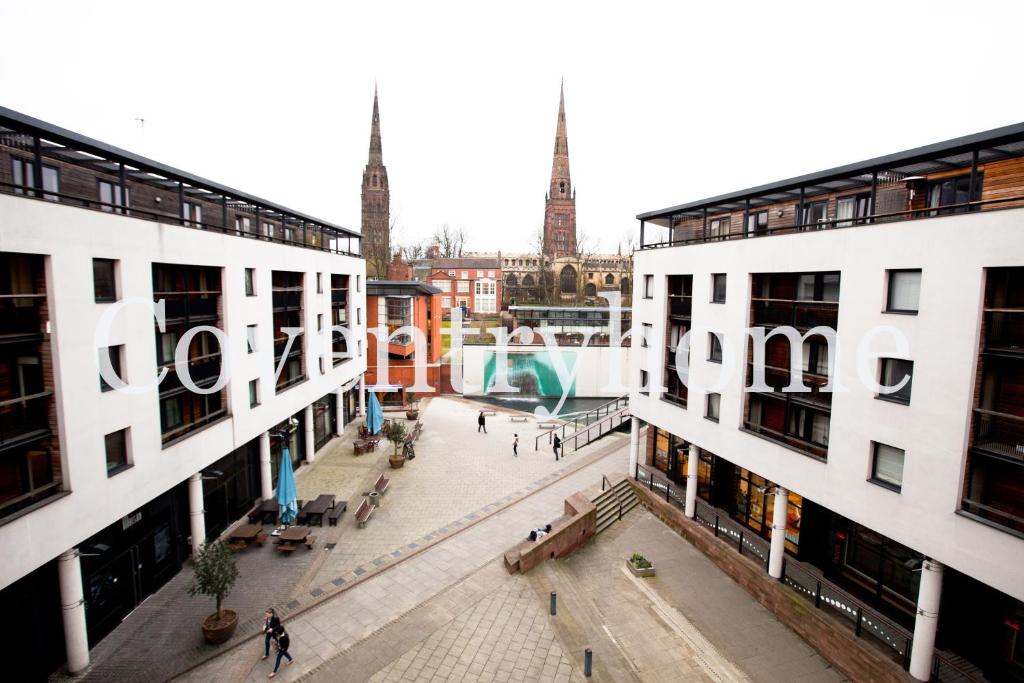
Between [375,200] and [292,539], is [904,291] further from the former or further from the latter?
[375,200]

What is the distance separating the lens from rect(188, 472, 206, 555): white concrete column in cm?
1466

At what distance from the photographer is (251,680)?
1054cm

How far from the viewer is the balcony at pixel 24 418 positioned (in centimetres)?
920

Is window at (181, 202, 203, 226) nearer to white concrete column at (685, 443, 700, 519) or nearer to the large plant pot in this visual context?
the large plant pot

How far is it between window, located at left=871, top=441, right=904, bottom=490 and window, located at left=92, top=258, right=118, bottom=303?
17.3 metres

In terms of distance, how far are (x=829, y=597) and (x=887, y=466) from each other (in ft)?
13.4

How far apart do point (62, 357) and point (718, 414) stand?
16678 mm

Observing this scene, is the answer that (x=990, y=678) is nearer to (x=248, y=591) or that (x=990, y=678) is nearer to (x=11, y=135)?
(x=248, y=591)

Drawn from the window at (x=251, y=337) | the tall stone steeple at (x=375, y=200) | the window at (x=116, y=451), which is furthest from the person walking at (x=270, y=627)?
the tall stone steeple at (x=375, y=200)

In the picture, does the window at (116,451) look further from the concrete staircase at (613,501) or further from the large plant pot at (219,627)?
the concrete staircase at (613,501)

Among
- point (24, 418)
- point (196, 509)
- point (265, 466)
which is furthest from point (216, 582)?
point (265, 466)

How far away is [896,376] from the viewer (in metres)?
11.2

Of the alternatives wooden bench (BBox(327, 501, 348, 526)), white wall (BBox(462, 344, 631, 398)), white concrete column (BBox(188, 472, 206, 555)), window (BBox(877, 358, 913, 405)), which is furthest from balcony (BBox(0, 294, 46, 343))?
white wall (BBox(462, 344, 631, 398))

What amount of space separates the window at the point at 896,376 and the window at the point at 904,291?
3.66 feet
